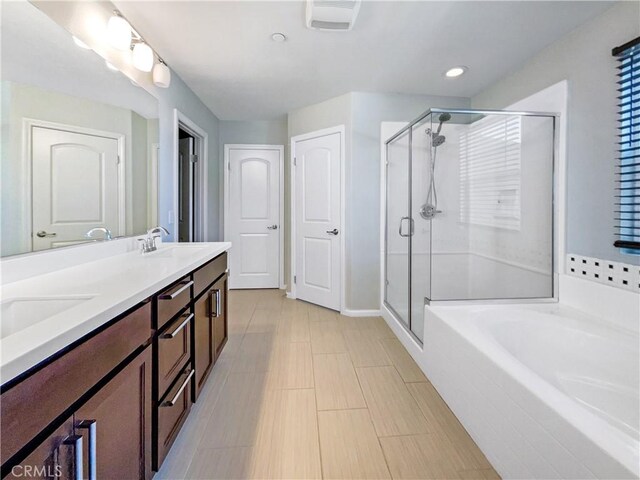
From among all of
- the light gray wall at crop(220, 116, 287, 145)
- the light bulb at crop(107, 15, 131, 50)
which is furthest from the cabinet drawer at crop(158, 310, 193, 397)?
the light gray wall at crop(220, 116, 287, 145)

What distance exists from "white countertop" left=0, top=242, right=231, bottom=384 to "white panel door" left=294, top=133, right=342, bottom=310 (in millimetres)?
1671

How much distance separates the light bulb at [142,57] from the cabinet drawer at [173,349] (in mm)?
1699

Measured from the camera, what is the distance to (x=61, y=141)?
135 cm

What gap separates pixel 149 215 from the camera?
7.09ft

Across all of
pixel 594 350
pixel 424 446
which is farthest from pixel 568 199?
pixel 424 446

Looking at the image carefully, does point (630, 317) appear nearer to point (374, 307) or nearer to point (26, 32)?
point (374, 307)

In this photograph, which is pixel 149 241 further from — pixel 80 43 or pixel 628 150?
pixel 628 150

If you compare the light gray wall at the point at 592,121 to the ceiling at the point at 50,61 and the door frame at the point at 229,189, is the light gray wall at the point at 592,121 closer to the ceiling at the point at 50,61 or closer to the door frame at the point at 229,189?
the ceiling at the point at 50,61

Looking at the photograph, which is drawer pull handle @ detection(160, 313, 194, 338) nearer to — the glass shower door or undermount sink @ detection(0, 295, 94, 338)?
undermount sink @ detection(0, 295, 94, 338)

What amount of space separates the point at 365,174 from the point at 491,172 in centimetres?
115

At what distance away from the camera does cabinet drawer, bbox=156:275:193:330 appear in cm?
118

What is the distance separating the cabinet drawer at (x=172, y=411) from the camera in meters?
1.17

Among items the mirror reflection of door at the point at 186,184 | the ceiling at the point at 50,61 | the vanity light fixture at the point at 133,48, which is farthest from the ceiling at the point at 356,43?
the mirror reflection of door at the point at 186,184

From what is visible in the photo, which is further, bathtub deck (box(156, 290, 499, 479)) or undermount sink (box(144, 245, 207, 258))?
undermount sink (box(144, 245, 207, 258))
